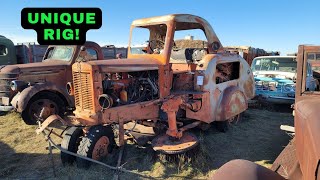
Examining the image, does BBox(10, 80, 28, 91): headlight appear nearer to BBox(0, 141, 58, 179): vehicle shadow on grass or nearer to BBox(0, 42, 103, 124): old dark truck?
BBox(0, 42, 103, 124): old dark truck

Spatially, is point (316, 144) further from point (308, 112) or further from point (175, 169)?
point (175, 169)

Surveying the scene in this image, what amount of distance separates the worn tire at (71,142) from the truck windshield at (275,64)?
22.8ft

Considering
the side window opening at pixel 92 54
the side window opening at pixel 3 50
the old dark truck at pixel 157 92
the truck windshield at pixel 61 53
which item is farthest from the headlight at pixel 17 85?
the side window opening at pixel 3 50

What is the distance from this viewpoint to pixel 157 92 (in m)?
5.05

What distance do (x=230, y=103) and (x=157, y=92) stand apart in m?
1.55

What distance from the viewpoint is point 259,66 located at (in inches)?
388

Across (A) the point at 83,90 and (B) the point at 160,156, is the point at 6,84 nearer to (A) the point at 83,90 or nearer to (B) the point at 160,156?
(A) the point at 83,90

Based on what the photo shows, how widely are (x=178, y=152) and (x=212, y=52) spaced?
2.31 metres

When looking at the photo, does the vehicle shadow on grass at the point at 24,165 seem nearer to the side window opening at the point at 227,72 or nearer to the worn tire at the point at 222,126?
the worn tire at the point at 222,126

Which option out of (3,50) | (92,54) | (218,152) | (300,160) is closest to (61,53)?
(92,54)

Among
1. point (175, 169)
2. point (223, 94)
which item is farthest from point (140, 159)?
point (223, 94)

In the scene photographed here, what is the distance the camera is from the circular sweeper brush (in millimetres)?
4551

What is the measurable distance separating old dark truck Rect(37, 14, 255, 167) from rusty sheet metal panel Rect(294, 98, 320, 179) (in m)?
2.55

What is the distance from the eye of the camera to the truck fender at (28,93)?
264 inches
